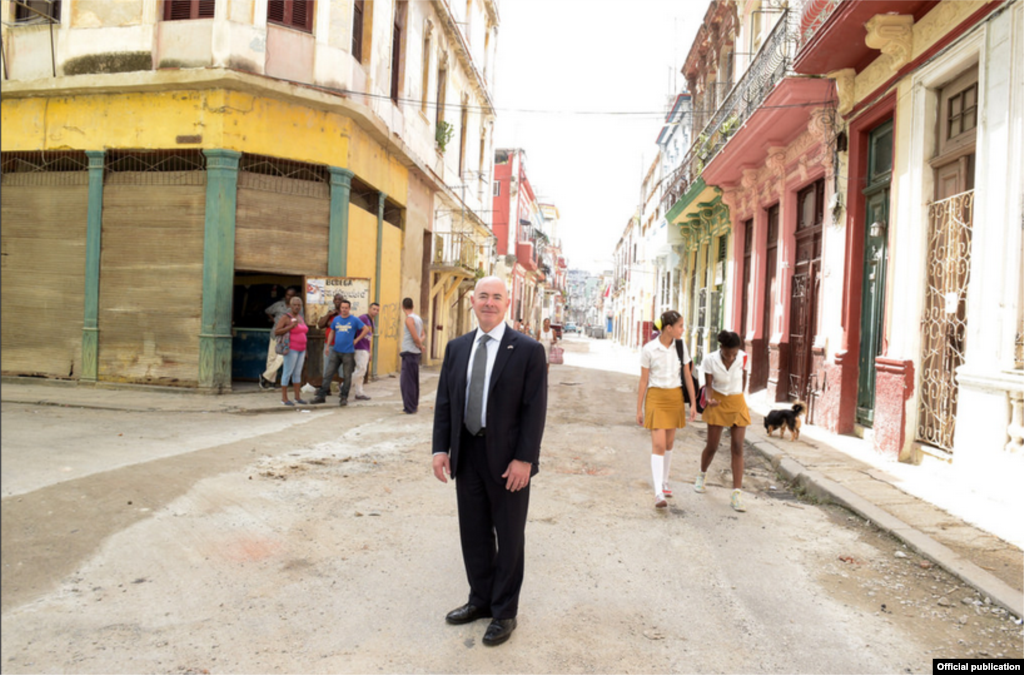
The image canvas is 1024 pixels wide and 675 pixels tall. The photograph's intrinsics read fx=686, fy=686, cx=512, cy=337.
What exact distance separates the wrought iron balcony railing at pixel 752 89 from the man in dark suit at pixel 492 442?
29.2 ft

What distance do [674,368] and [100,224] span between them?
10.3m

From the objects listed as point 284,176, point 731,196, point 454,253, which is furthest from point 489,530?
point 454,253

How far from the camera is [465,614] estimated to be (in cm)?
338

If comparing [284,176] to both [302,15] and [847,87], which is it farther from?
[847,87]

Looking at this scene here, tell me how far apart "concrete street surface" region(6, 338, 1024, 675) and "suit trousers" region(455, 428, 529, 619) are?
17 cm

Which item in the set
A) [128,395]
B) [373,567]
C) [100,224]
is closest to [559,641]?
[373,567]

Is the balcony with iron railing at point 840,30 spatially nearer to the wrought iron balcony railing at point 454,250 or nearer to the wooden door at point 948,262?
the wooden door at point 948,262

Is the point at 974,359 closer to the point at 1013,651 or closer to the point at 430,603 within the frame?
the point at 1013,651

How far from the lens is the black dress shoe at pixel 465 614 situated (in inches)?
132

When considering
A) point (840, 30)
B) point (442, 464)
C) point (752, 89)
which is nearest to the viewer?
point (442, 464)

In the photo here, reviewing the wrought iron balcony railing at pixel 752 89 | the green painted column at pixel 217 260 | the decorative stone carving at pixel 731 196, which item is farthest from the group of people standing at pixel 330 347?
the decorative stone carving at pixel 731 196

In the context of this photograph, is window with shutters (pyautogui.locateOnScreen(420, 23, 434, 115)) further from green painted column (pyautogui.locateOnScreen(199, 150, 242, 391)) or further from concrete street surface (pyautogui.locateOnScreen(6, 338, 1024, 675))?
concrete street surface (pyautogui.locateOnScreen(6, 338, 1024, 675))

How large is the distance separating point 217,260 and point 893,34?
1012 cm

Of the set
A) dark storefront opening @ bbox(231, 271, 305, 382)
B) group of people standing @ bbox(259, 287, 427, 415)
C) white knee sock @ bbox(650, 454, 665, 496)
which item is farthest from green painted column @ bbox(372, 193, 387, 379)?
white knee sock @ bbox(650, 454, 665, 496)
